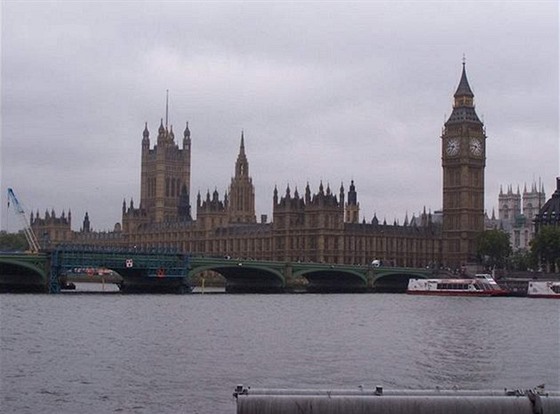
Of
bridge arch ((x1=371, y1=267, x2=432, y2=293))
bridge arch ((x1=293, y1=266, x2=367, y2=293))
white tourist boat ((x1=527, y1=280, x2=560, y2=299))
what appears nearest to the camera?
white tourist boat ((x1=527, y1=280, x2=560, y2=299))

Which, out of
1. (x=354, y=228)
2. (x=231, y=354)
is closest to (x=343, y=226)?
(x=354, y=228)

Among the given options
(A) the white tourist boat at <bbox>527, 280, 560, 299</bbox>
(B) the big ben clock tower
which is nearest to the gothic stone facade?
(B) the big ben clock tower

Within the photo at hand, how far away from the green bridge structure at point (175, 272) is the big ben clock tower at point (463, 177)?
80.4 feet

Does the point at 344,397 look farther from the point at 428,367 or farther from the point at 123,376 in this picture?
the point at 428,367

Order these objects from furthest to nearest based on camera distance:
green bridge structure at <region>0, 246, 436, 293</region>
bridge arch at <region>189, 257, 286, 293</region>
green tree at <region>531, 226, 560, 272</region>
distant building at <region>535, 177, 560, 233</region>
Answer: distant building at <region>535, 177, 560, 233</region>, green tree at <region>531, 226, 560, 272</region>, bridge arch at <region>189, 257, 286, 293</region>, green bridge structure at <region>0, 246, 436, 293</region>

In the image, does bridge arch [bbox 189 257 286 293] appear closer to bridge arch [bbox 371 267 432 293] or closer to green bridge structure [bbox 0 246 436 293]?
green bridge structure [bbox 0 246 436 293]

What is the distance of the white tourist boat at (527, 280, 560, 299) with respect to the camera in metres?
84.3

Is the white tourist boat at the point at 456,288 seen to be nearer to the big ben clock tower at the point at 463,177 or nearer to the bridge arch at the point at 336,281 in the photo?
the bridge arch at the point at 336,281

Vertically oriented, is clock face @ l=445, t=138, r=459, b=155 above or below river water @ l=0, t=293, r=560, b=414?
above

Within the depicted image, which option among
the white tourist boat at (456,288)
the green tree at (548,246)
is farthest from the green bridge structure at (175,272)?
the green tree at (548,246)

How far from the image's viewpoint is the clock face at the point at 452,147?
12319cm

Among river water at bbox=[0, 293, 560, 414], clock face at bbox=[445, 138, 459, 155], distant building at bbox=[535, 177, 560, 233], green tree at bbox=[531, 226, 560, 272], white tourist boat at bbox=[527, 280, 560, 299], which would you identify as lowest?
river water at bbox=[0, 293, 560, 414]

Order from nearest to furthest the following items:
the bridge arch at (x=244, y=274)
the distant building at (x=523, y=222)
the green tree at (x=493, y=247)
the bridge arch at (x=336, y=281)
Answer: the bridge arch at (x=244, y=274)
the bridge arch at (x=336, y=281)
the green tree at (x=493, y=247)
the distant building at (x=523, y=222)

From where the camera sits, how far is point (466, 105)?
125 metres
